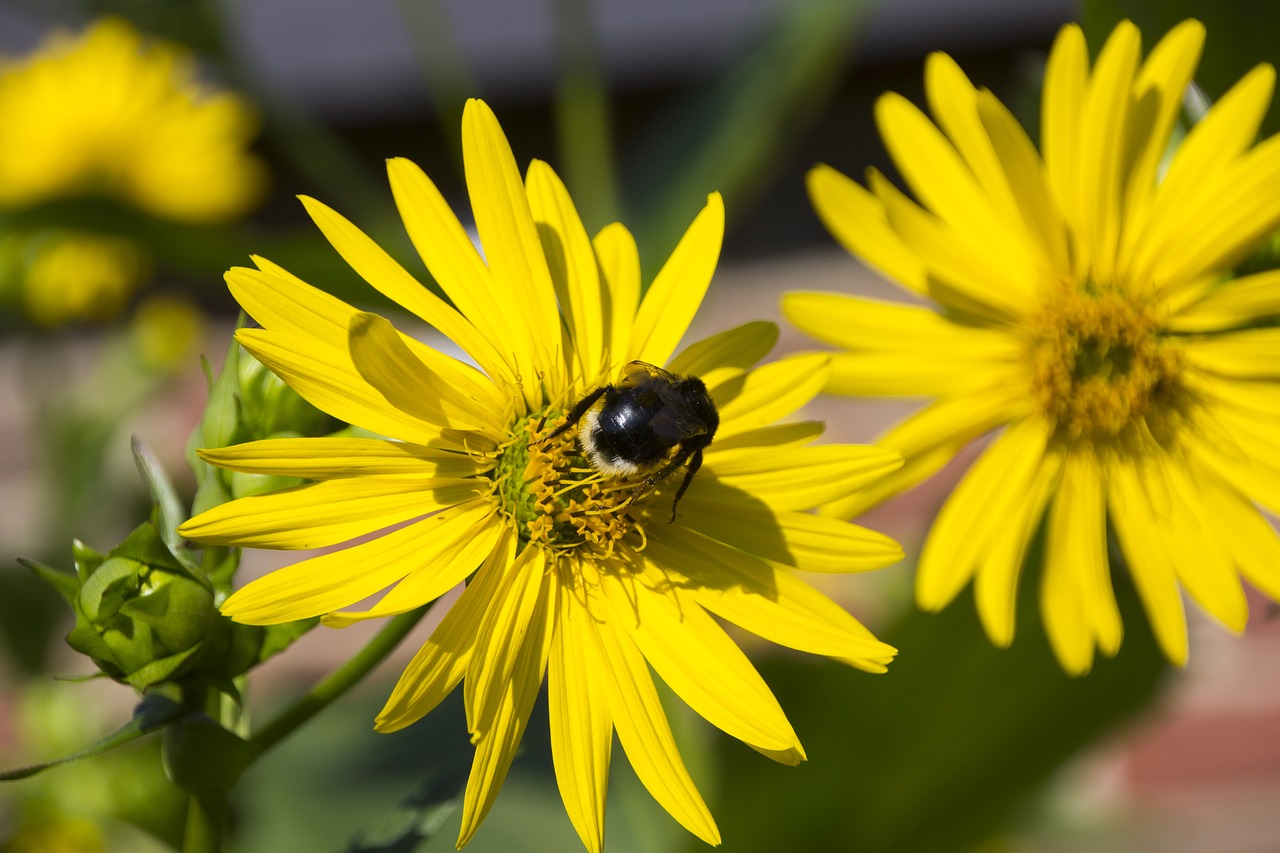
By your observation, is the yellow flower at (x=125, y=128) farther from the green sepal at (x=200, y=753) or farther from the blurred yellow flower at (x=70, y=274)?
the green sepal at (x=200, y=753)

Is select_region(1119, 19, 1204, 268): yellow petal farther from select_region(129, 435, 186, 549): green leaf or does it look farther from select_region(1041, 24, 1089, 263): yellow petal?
select_region(129, 435, 186, 549): green leaf

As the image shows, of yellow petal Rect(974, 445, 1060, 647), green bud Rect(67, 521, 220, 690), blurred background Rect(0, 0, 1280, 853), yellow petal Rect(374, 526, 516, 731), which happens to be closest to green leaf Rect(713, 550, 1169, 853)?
blurred background Rect(0, 0, 1280, 853)

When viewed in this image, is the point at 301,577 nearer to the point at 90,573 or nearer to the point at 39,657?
the point at 90,573

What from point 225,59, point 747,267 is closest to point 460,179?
point 747,267

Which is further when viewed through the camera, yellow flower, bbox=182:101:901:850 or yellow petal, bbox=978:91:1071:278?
yellow petal, bbox=978:91:1071:278

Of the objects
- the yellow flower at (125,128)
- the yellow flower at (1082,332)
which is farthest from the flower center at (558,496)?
the yellow flower at (125,128)
